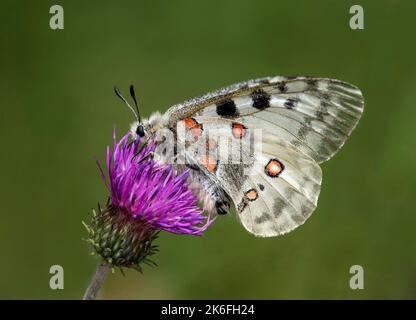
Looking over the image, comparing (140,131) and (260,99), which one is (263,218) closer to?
(260,99)

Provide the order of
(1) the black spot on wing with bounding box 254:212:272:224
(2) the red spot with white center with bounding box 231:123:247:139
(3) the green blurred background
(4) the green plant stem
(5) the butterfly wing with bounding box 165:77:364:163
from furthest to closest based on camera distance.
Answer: (3) the green blurred background
(1) the black spot on wing with bounding box 254:212:272:224
(2) the red spot with white center with bounding box 231:123:247:139
(5) the butterfly wing with bounding box 165:77:364:163
(4) the green plant stem

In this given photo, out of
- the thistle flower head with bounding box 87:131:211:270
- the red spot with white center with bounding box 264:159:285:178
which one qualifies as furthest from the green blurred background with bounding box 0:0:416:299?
the thistle flower head with bounding box 87:131:211:270

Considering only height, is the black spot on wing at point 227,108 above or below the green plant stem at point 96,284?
above

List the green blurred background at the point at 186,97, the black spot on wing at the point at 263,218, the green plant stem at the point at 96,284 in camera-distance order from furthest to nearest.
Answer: the green blurred background at the point at 186,97 → the black spot on wing at the point at 263,218 → the green plant stem at the point at 96,284

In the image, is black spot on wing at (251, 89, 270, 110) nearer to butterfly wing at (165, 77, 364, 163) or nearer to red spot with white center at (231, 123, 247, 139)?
butterfly wing at (165, 77, 364, 163)

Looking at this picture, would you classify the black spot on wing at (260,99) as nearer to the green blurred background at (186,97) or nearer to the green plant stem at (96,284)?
the green plant stem at (96,284)

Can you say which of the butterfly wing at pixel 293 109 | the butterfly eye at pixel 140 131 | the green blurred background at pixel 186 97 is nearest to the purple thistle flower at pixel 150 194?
the butterfly eye at pixel 140 131

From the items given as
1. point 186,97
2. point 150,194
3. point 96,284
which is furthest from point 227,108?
point 186,97

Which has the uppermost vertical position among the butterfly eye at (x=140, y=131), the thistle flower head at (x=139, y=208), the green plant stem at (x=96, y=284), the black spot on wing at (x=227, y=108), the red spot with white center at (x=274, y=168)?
the black spot on wing at (x=227, y=108)
